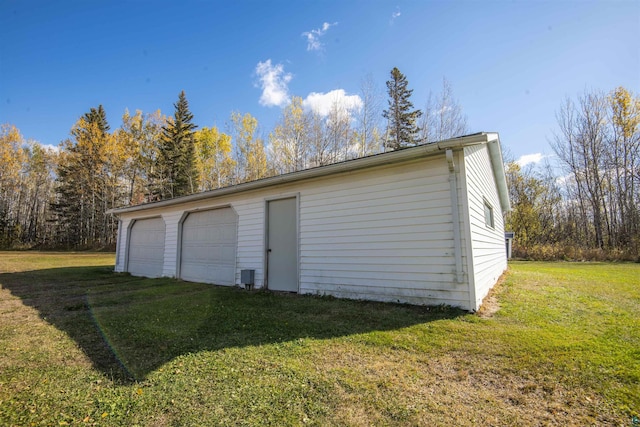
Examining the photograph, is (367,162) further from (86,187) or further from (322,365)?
(86,187)

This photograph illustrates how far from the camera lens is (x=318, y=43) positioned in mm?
11195

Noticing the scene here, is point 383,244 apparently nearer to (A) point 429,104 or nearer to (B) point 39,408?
(B) point 39,408

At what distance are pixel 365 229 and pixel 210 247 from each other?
4904 millimetres

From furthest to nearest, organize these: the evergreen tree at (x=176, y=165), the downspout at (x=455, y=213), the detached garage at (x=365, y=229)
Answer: the evergreen tree at (x=176, y=165) → the detached garage at (x=365, y=229) → the downspout at (x=455, y=213)

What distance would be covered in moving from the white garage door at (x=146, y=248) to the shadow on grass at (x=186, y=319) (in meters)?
2.89

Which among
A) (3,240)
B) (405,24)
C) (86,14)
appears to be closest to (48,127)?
(3,240)

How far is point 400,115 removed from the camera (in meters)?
18.6

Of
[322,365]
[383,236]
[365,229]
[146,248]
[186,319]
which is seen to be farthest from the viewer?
[146,248]

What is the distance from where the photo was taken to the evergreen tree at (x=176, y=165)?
21922 mm

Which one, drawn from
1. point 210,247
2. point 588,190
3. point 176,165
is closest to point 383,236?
point 210,247

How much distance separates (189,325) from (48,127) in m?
25.9

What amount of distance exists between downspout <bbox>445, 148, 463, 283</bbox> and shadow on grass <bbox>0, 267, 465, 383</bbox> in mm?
674

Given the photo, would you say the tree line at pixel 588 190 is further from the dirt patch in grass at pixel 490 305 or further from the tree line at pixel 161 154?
the dirt patch in grass at pixel 490 305

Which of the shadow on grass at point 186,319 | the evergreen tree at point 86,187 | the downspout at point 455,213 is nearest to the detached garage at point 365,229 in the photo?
the downspout at point 455,213
